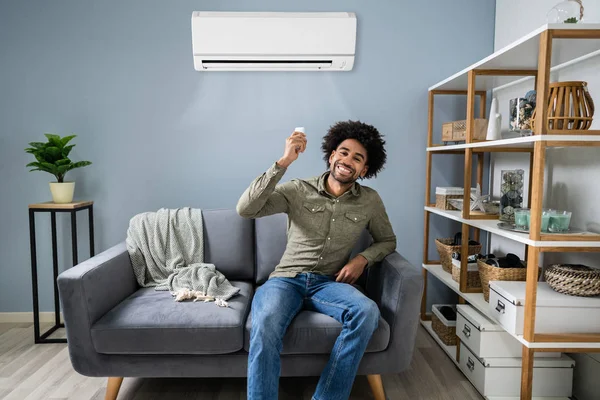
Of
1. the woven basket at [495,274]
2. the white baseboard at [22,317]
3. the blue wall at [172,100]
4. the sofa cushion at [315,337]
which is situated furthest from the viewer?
the white baseboard at [22,317]

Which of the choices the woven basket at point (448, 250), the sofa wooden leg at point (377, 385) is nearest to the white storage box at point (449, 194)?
the woven basket at point (448, 250)

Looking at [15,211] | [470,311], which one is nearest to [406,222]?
[470,311]

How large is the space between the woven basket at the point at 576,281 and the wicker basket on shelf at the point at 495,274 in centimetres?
20

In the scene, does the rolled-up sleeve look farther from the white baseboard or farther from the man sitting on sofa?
the white baseboard

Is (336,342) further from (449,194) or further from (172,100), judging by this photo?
(172,100)

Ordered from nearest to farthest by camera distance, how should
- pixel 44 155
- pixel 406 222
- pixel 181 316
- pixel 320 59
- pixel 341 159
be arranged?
pixel 181 316, pixel 341 159, pixel 44 155, pixel 320 59, pixel 406 222

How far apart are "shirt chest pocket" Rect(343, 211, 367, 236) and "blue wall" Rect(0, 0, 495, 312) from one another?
78cm

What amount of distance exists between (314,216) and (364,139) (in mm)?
434

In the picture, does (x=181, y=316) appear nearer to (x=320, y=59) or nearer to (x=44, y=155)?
(x=44, y=155)

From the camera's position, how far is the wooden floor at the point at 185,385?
1.92m

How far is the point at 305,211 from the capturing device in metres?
1.99

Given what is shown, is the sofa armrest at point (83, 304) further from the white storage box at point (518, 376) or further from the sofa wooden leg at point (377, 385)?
the white storage box at point (518, 376)

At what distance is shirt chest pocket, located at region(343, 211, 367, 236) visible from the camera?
198 centimetres

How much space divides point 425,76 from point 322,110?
682 mm
